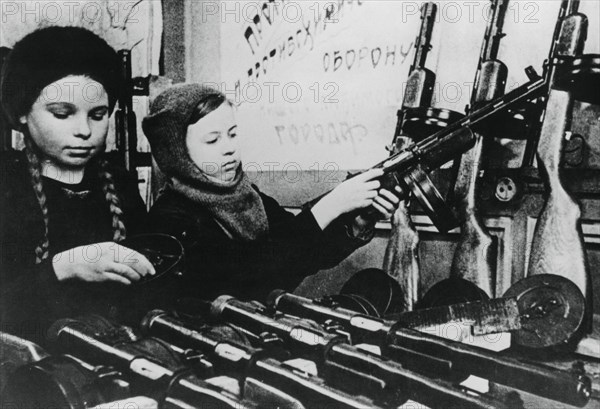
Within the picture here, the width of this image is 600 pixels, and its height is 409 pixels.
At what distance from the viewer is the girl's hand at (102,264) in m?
1.47

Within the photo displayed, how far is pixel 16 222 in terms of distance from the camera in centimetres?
146

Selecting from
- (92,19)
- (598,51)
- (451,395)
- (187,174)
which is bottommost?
(451,395)

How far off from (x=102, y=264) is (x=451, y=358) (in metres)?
0.93

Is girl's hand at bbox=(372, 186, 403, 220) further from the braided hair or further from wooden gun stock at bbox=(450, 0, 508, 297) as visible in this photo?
the braided hair

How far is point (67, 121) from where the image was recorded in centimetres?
149

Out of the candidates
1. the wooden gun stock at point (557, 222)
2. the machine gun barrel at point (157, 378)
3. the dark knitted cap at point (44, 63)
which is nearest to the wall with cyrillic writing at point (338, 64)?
the wooden gun stock at point (557, 222)

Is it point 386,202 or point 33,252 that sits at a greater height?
point 386,202

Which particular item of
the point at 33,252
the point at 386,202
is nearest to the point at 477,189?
the point at 386,202

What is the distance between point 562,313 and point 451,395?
388 millimetres

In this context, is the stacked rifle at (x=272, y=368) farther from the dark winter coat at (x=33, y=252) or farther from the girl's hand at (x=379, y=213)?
the girl's hand at (x=379, y=213)

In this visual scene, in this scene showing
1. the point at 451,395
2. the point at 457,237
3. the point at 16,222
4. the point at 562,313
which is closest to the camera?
the point at 451,395

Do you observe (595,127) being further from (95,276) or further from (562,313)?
(95,276)

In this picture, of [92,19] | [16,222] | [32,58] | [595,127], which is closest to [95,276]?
[16,222]

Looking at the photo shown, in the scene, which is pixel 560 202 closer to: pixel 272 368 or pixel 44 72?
pixel 272 368
